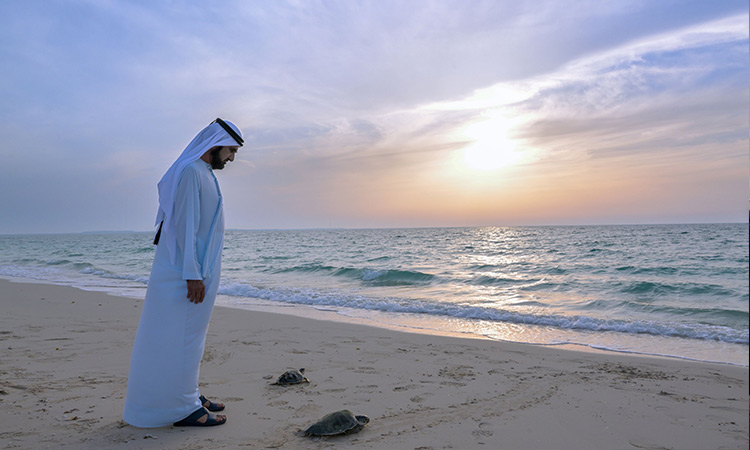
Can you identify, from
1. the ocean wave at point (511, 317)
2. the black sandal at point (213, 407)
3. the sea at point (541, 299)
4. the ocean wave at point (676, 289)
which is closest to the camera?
the black sandal at point (213, 407)

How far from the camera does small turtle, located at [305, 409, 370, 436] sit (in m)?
3.40

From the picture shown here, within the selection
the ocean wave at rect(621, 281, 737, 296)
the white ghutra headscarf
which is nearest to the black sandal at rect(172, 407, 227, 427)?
the white ghutra headscarf

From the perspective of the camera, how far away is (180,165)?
135 inches

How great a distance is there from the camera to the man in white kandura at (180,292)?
11.1 ft

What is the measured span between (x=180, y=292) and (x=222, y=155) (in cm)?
108

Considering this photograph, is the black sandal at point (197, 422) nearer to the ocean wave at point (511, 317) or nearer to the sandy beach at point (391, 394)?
the sandy beach at point (391, 394)

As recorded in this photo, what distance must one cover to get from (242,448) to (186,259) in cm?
135

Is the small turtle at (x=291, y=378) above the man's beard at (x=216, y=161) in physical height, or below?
below

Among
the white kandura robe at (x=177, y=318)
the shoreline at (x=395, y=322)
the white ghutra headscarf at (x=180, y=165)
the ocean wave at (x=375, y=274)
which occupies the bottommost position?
the ocean wave at (x=375, y=274)

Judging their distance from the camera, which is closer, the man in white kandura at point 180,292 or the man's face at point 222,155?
the man in white kandura at point 180,292

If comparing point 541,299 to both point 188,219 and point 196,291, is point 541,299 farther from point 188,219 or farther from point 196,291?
point 188,219

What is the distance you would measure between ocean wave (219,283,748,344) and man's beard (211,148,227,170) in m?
7.78

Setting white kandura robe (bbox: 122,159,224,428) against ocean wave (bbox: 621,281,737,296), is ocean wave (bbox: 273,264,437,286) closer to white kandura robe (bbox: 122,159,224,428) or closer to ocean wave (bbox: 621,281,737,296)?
ocean wave (bbox: 621,281,737,296)

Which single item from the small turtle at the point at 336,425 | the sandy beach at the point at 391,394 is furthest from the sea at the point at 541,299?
the small turtle at the point at 336,425
